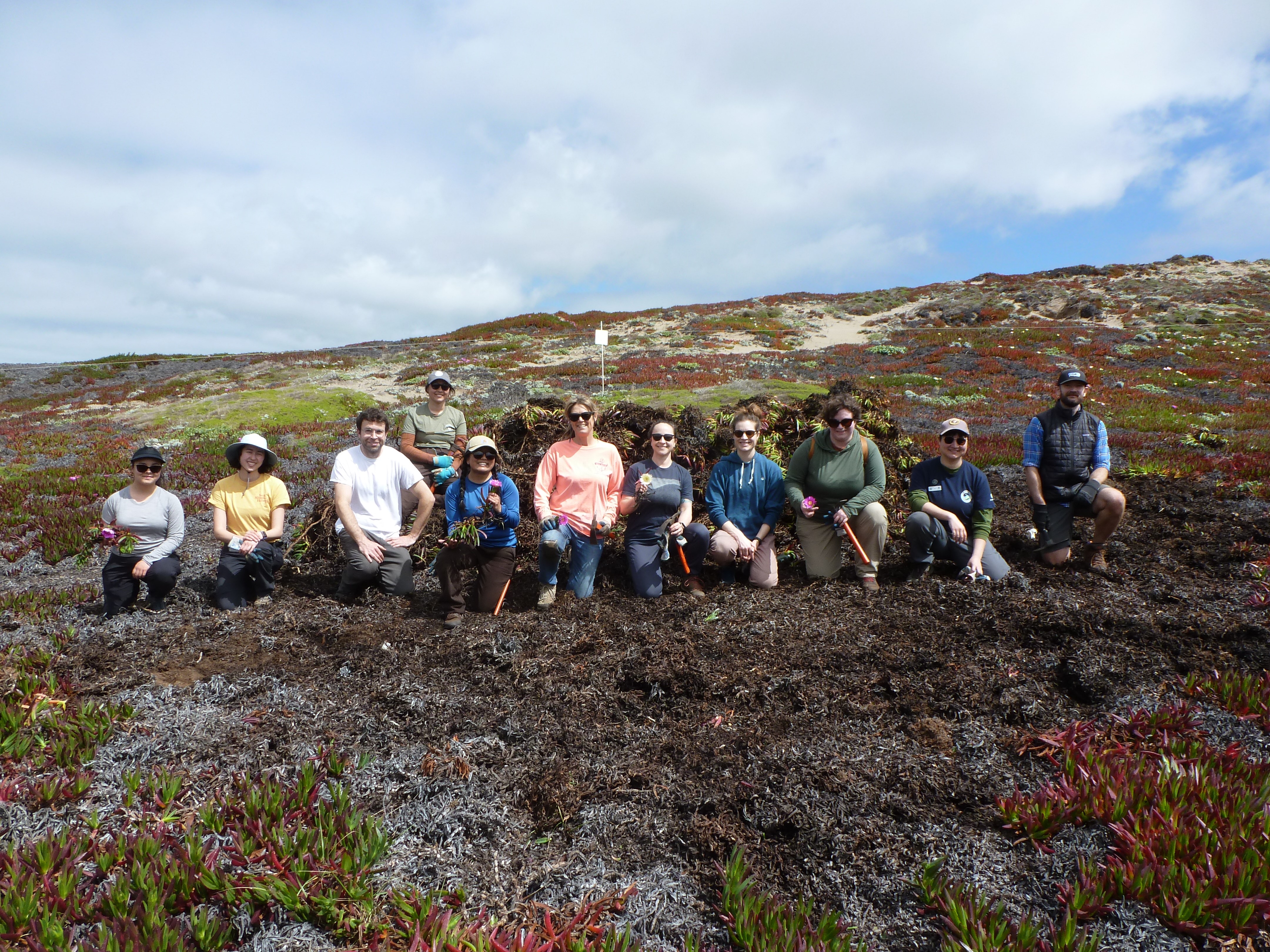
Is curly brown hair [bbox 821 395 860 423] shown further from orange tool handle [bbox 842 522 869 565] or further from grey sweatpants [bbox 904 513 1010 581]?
grey sweatpants [bbox 904 513 1010 581]

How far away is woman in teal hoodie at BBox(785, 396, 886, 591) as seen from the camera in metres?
6.27

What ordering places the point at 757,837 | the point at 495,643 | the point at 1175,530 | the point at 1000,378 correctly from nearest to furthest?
the point at 757,837
the point at 495,643
the point at 1175,530
the point at 1000,378

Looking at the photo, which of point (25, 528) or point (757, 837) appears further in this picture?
point (25, 528)

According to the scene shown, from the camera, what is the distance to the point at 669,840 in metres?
3.33

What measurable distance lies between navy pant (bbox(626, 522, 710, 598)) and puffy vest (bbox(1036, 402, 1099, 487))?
11.8 feet

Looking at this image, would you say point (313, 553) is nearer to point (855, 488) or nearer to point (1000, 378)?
point (855, 488)

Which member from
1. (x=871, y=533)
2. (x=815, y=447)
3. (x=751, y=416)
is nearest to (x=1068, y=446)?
(x=871, y=533)

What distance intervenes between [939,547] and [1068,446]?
176 centimetres

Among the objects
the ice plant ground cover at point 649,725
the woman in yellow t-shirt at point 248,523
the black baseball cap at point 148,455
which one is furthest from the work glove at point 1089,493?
the black baseball cap at point 148,455

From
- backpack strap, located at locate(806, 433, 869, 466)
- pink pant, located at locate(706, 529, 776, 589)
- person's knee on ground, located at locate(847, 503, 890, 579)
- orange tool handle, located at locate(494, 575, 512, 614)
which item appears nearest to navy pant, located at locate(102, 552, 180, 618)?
orange tool handle, located at locate(494, 575, 512, 614)

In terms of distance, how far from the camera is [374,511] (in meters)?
6.55

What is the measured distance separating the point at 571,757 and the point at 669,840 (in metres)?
0.87

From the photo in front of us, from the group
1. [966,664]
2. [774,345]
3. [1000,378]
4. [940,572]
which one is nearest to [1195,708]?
[966,664]

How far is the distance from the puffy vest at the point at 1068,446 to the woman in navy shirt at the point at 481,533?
5.40 m
